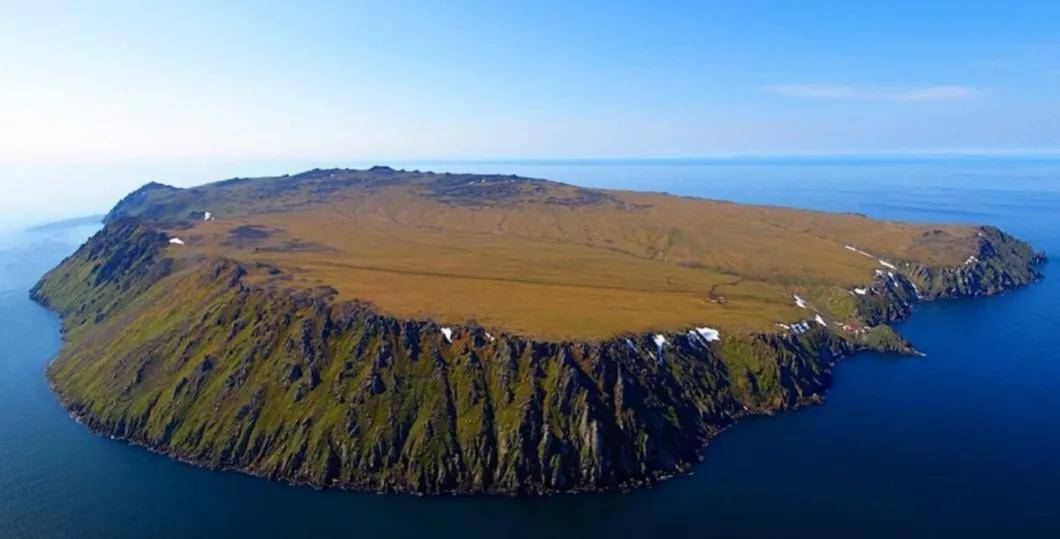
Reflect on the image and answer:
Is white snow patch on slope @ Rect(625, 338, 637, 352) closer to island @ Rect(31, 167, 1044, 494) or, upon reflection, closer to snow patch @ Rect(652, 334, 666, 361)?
island @ Rect(31, 167, 1044, 494)

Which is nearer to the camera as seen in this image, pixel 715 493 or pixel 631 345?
pixel 715 493

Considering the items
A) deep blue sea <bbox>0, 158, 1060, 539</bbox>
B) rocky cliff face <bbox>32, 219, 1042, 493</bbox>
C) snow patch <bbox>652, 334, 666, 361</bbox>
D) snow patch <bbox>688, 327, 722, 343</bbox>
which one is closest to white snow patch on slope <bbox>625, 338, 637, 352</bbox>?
rocky cliff face <bbox>32, 219, 1042, 493</bbox>

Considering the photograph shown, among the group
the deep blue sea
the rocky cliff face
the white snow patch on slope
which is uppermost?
the white snow patch on slope

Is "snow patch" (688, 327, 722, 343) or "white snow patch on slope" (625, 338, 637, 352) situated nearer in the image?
"white snow patch on slope" (625, 338, 637, 352)

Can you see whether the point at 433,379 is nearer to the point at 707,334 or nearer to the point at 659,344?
the point at 659,344

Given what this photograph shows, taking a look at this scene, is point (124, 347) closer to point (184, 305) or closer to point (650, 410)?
point (184, 305)

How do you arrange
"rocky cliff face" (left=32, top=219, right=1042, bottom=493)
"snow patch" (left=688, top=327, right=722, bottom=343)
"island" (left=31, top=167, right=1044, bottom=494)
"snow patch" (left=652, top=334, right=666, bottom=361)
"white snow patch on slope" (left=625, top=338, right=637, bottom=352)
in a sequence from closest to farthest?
"rocky cliff face" (left=32, top=219, right=1042, bottom=493) → "island" (left=31, top=167, right=1044, bottom=494) → "white snow patch on slope" (left=625, top=338, right=637, bottom=352) → "snow patch" (left=652, top=334, right=666, bottom=361) → "snow patch" (left=688, top=327, right=722, bottom=343)

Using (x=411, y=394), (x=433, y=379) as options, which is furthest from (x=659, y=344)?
(x=411, y=394)

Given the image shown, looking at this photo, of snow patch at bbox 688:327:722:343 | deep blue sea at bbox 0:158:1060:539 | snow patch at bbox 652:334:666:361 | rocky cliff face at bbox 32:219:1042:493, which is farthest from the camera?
snow patch at bbox 688:327:722:343

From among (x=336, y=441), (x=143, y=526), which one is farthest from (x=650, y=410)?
(x=143, y=526)
